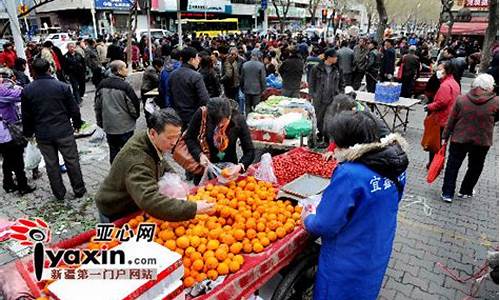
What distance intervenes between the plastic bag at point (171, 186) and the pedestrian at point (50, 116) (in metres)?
2.84

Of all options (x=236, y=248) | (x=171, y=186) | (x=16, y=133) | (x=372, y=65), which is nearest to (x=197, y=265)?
(x=236, y=248)

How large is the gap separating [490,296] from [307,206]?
236 cm

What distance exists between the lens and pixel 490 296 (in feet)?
12.2

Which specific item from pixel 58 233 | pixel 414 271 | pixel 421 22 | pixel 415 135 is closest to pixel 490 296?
pixel 414 271

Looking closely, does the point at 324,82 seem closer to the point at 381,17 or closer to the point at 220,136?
the point at 220,136

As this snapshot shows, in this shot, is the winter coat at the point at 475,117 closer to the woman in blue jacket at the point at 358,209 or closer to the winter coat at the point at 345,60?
the woman in blue jacket at the point at 358,209

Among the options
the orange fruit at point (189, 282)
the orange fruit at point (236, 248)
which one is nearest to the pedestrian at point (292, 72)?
the orange fruit at point (236, 248)

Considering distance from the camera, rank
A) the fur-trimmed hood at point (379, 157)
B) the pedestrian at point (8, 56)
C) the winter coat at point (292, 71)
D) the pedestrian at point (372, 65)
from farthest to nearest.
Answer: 1. the pedestrian at point (372, 65)
2. the pedestrian at point (8, 56)
3. the winter coat at point (292, 71)
4. the fur-trimmed hood at point (379, 157)

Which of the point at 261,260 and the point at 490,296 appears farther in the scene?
the point at 490,296

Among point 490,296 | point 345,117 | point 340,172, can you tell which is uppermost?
point 345,117

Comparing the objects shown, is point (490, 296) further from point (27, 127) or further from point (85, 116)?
point (85, 116)

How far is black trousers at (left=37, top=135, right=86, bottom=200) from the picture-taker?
5.16m

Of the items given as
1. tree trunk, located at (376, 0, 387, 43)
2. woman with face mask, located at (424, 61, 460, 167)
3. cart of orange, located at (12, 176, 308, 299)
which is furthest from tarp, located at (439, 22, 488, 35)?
cart of orange, located at (12, 176, 308, 299)

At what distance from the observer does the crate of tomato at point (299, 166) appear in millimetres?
4043
